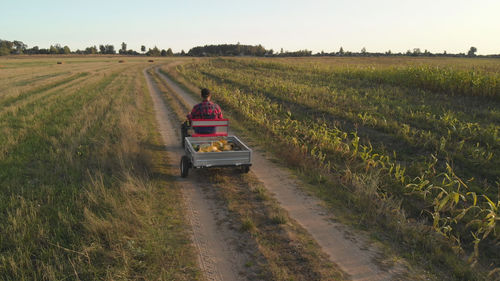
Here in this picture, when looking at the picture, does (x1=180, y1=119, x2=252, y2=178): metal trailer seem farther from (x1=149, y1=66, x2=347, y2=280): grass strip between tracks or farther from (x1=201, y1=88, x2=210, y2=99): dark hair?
(x1=201, y1=88, x2=210, y2=99): dark hair

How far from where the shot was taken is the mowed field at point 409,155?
16.0 feet

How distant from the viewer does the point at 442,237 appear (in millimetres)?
4793

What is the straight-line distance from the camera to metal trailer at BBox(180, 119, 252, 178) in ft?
20.9

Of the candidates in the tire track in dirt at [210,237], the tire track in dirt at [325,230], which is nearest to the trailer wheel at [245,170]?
the tire track in dirt at [325,230]

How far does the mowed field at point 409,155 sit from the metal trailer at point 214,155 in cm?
163

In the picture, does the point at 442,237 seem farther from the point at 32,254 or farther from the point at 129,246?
the point at 32,254

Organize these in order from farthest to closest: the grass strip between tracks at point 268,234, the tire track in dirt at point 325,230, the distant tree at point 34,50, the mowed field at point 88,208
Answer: the distant tree at point 34,50 → the tire track in dirt at point 325,230 → the grass strip between tracks at point 268,234 → the mowed field at point 88,208

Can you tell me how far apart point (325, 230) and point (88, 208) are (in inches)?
157

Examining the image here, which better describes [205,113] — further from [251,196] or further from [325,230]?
[325,230]

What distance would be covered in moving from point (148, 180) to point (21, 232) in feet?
8.15

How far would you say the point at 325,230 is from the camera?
498 centimetres

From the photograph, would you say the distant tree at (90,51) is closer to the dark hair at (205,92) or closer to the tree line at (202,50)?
the tree line at (202,50)

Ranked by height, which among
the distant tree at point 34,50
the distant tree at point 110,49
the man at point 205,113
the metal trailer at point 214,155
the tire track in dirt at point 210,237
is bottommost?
the tire track in dirt at point 210,237

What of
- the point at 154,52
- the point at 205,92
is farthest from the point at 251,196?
the point at 154,52
